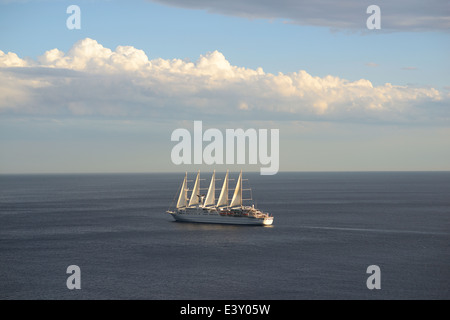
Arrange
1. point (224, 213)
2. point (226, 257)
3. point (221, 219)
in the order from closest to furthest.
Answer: point (226, 257)
point (221, 219)
point (224, 213)

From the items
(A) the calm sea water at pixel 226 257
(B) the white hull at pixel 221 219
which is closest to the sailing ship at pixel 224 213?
(B) the white hull at pixel 221 219

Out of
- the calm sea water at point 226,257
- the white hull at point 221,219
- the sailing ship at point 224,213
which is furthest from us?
the sailing ship at point 224,213

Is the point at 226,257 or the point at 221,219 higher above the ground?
the point at 221,219

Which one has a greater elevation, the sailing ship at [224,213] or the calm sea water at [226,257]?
the sailing ship at [224,213]

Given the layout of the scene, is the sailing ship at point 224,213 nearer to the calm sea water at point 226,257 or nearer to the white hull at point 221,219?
the white hull at point 221,219

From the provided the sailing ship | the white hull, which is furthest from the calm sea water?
the sailing ship

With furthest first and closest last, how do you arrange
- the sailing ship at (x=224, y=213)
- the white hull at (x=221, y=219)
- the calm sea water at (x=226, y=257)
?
1. the sailing ship at (x=224, y=213)
2. the white hull at (x=221, y=219)
3. the calm sea water at (x=226, y=257)

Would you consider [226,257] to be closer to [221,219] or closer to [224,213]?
[221,219]

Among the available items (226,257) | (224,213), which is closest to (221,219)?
(224,213)

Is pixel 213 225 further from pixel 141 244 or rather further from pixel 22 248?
pixel 22 248
